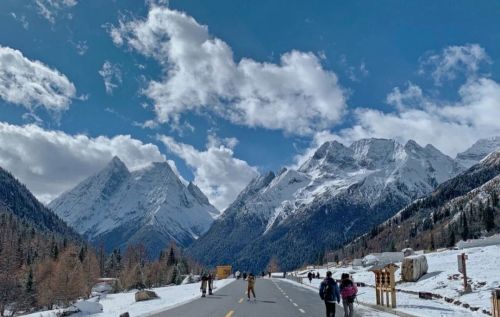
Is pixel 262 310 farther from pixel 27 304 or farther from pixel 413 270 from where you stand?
pixel 27 304

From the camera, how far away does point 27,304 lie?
102000 millimetres

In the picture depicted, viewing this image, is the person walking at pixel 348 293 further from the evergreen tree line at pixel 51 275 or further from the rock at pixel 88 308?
the evergreen tree line at pixel 51 275

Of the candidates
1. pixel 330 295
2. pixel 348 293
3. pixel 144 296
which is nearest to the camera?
pixel 330 295

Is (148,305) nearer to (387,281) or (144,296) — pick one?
(144,296)

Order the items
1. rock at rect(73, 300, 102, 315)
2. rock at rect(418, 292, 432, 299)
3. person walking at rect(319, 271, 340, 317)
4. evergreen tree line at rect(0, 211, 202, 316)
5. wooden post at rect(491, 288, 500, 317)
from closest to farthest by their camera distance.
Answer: wooden post at rect(491, 288, 500, 317) → person walking at rect(319, 271, 340, 317) → rock at rect(418, 292, 432, 299) → rock at rect(73, 300, 102, 315) → evergreen tree line at rect(0, 211, 202, 316)

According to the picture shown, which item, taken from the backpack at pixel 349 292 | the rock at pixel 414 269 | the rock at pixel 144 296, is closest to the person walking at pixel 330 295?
the backpack at pixel 349 292

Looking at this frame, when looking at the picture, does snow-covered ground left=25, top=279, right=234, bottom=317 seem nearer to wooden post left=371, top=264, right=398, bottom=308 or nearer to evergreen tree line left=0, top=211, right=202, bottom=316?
wooden post left=371, top=264, right=398, bottom=308

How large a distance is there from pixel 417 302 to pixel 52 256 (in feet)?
387

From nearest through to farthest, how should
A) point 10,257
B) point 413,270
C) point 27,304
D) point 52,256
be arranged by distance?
point 413,270, point 27,304, point 10,257, point 52,256

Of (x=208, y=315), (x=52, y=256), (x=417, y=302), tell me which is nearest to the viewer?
(x=208, y=315)

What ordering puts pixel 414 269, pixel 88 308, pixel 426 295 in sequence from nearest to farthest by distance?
pixel 426 295
pixel 414 269
pixel 88 308

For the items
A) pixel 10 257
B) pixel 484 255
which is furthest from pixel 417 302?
pixel 10 257

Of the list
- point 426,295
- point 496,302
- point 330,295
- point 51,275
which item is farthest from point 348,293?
point 51,275

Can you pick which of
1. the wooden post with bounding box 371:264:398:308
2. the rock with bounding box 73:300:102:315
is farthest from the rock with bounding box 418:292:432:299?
the rock with bounding box 73:300:102:315
